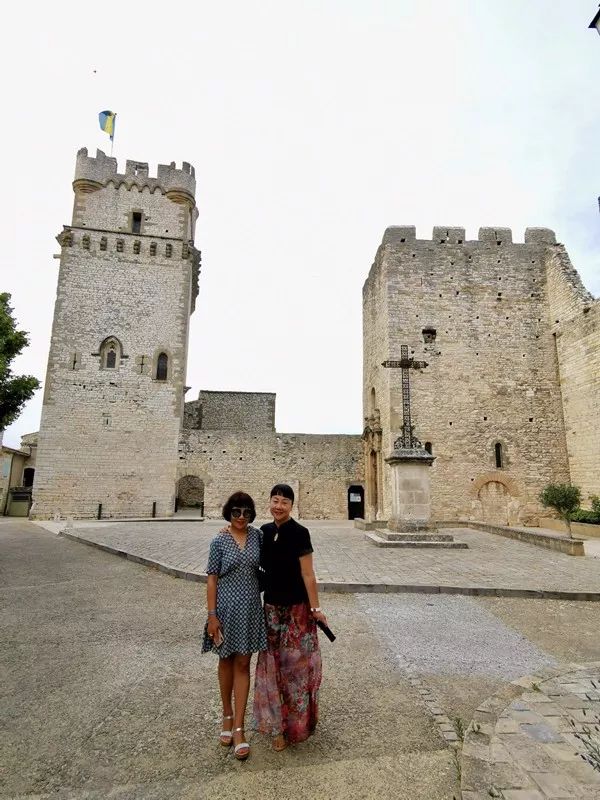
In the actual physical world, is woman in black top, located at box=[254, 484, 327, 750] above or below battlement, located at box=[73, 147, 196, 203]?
below

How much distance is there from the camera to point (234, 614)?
2795 millimetres

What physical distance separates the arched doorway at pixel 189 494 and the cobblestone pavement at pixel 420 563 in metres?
13.4

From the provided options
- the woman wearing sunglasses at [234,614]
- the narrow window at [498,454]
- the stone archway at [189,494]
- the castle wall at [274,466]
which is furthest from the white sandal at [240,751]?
the stone archway at [189,494]

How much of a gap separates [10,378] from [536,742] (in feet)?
37.9

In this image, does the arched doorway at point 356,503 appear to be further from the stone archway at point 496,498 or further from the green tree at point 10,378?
the green tree at point 10,378

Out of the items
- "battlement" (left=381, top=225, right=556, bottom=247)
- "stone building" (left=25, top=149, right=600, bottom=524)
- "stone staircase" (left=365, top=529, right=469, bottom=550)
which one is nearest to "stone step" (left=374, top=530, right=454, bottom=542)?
"stone staircase" (left=365, top=529, right=469, bottom=550)

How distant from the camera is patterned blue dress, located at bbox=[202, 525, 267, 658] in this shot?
2758 millimetres

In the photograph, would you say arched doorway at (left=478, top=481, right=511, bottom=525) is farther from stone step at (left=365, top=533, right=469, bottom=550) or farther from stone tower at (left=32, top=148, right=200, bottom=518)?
stone tower at (left=32, top=148, right=200, bottom=518)

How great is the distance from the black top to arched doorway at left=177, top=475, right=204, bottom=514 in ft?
80.9

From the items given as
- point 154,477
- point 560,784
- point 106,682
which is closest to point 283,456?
point 154,477

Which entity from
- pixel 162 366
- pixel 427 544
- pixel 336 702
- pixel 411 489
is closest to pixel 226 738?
pixel 336 702

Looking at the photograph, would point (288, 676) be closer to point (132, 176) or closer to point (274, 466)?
point (274, 466)

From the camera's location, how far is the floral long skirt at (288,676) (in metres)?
2.71

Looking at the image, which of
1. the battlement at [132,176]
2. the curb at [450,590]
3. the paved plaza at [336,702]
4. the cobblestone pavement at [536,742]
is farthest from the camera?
the battlement at [132,176]
